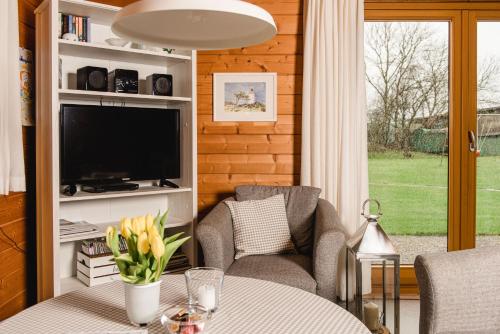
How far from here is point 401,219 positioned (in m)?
3.64

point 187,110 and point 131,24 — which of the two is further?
point 187,110

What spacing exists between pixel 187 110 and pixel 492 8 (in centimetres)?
237

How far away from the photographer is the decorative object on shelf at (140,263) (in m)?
1.23

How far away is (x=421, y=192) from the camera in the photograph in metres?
3.60

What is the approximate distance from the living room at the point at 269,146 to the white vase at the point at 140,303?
3.90 ft

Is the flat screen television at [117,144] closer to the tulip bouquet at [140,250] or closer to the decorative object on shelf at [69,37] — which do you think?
the decorative object on shelf at [69,37]

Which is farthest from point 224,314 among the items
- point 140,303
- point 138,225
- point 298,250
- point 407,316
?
point 407,316

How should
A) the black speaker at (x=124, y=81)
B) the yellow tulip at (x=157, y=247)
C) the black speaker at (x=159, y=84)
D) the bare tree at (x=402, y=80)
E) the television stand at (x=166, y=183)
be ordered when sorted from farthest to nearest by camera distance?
1. the bare tree at (x=402, y=80)
2. the television stand at (x=166, y=183)
3. the black speaker at (x=159, y=84)
4. the black speaker at (x=124, y=81)
5. the yellow tulip at (x=157, y=247)

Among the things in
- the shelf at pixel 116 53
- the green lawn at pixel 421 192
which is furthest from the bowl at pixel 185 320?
the green lawn at pixel 421 192

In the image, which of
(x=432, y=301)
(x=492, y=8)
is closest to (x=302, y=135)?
(x=492, y=8)

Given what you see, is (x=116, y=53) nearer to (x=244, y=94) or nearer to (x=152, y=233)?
(x=244, y=94)

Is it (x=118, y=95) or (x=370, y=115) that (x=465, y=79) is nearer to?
(x=370, y=115)

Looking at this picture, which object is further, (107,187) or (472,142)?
(472,142)

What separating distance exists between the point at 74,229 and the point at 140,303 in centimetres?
178
